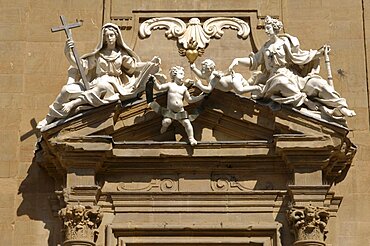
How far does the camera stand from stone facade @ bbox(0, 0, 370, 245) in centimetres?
1866

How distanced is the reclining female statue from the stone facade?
261 mm

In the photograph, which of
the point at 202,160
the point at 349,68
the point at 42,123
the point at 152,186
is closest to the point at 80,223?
the point at 152,186

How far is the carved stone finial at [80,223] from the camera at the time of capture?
18.4m

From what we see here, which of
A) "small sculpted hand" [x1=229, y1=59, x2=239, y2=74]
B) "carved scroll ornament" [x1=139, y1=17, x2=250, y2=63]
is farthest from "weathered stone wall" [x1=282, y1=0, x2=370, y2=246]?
"small sculpted hand" [x1=229, y1=59, x2=239, y2=74]

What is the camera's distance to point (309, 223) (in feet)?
60.1

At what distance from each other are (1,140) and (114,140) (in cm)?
169

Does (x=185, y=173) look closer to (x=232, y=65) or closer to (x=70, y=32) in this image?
(x=232, y=65)

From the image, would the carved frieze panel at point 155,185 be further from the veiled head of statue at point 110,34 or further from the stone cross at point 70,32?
the veiled head of statue at point 110,34

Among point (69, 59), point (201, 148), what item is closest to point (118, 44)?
point (69, 59)

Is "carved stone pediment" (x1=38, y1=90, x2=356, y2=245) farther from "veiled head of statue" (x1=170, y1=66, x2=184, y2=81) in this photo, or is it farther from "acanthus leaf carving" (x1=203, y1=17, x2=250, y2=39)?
"acanthus leaf carving" (x1=203, y1=17, x2=250, y2=39)

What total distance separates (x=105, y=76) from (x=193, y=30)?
68.7 inches

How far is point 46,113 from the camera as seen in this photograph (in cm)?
1977

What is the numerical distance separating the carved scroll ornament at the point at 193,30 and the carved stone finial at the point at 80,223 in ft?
9.66

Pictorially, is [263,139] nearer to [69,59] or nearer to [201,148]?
[201,148]
